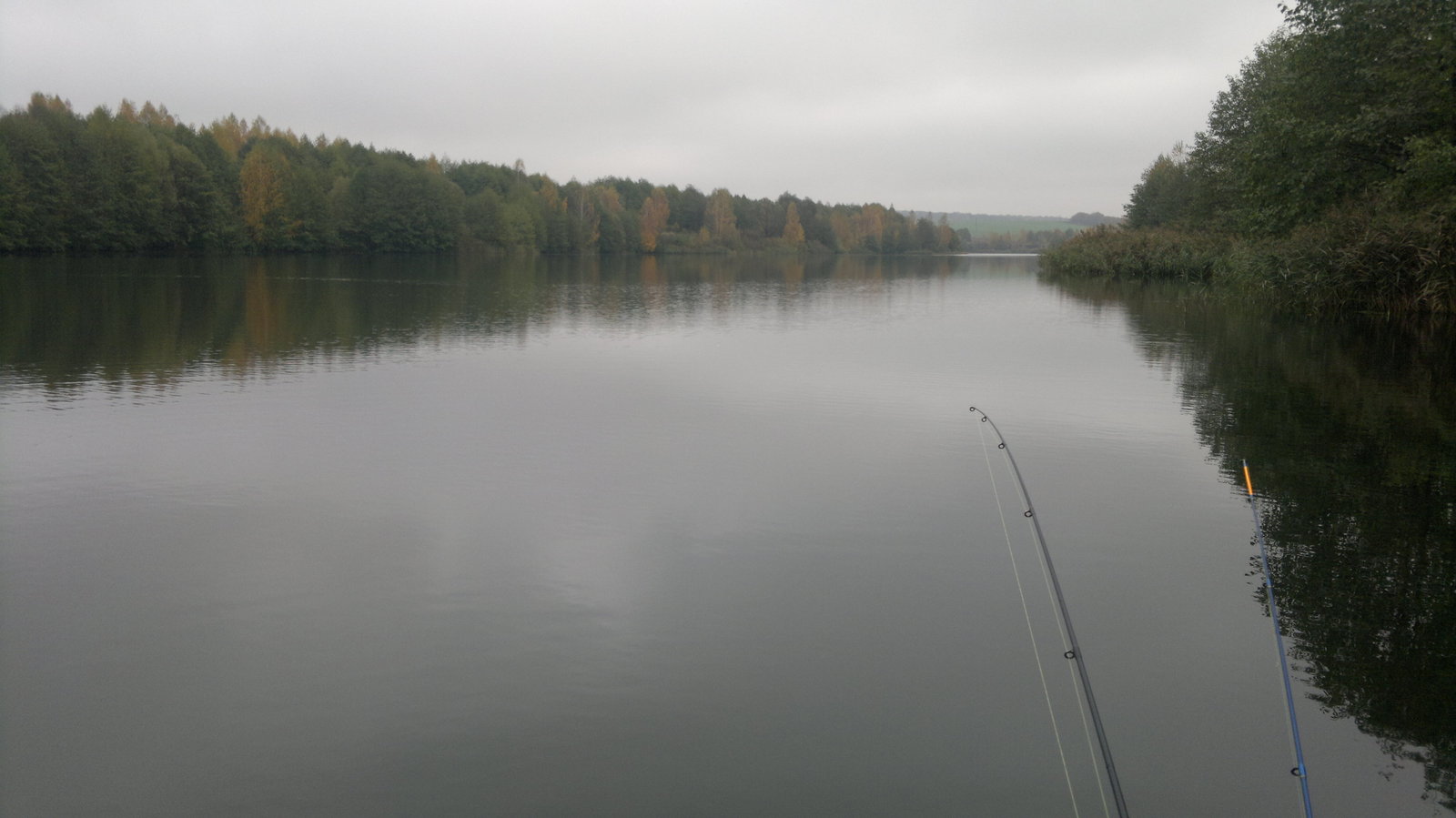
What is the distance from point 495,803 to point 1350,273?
2670 cm

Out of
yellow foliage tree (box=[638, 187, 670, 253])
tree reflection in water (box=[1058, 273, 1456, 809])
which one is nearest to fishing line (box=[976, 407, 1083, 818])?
tree reflection in water (box=[1058, 273, 1456, 809])

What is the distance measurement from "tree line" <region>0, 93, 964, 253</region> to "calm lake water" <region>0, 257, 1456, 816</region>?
5821 centimetres

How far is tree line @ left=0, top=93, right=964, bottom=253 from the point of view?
63.7m

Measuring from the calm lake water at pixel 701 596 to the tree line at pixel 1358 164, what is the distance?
9.51 meters

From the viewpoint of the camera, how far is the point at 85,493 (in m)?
9.08

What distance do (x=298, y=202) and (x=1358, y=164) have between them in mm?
79684

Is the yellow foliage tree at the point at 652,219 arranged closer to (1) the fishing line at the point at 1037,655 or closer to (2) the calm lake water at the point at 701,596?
(2) the calm lake water at the point at 701,596

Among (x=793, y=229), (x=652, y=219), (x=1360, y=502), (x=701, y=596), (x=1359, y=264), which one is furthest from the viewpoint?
(x=793, y=229)

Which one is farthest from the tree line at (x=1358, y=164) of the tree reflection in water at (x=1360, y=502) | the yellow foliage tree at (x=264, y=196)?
the yellow foliage tree at (x=264, y=196)

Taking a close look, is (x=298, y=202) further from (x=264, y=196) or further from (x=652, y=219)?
(x=652, y=219)

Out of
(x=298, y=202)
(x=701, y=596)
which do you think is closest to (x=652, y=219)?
(x=298, y=202)

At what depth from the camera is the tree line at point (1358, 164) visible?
861 inches

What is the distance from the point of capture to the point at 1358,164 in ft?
82.6

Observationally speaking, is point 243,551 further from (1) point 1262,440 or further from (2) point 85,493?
(1) point 1262,440
